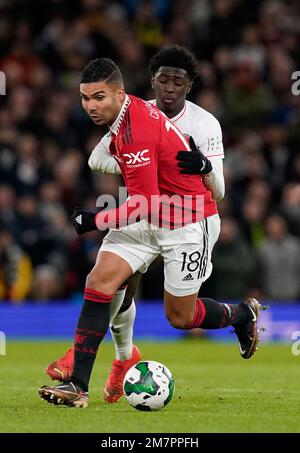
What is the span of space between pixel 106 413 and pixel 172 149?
6.23 feet

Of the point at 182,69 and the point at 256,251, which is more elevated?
the point at 182,69

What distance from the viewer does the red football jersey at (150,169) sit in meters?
7.69

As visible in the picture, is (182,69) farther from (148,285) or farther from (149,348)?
(148,285)

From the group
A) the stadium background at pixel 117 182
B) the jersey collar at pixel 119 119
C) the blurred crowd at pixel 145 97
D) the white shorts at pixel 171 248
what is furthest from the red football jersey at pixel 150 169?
the blurred crowd at pixel 145 97

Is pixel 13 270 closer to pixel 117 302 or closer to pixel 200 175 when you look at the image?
pixel 117 302

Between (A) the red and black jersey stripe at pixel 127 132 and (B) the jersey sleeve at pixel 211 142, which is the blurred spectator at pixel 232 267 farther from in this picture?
(A) the red and black jersey stripe at pixel 127 132

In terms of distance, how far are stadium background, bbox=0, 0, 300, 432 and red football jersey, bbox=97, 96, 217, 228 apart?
13.6ft

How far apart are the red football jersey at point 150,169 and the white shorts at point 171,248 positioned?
0.10 metres

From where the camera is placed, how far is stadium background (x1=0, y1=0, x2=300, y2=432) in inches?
616

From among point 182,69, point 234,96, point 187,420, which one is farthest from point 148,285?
point 187,420

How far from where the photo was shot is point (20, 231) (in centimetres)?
1602

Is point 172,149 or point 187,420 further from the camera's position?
point 172,149

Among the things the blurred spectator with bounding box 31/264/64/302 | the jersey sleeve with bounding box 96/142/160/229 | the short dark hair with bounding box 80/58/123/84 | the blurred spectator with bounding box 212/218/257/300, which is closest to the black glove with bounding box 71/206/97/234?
the jersey sleeve with bounding box 96/142/160/229

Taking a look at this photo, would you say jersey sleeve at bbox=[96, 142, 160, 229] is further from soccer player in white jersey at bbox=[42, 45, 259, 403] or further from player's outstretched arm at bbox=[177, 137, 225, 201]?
soccer player in white jersey at bbox=[42, 45, 259, 403]
